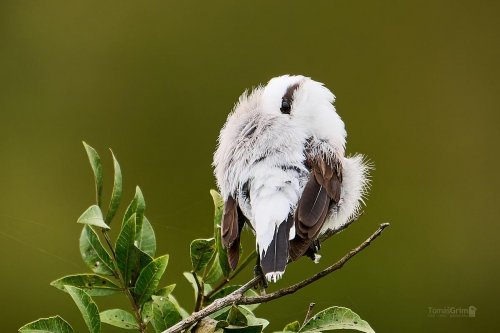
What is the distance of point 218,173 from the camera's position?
1.12m

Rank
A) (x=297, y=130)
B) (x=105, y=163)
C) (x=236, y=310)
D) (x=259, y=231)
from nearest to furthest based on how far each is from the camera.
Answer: (x=236, y=310) < (x=259, y=231) < (x=297, y=130) < (x=105, y=163)

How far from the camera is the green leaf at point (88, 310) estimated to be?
87 centimetres

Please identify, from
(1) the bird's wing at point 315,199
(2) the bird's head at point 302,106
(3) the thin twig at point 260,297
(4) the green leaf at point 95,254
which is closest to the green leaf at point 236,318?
(3) the thin twig at point 260,297

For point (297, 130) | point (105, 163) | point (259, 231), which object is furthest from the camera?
point (105, 163)

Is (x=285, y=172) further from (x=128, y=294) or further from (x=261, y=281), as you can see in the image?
(x=128, y=294)

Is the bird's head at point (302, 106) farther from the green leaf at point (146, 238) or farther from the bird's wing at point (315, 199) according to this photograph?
the green leaf at point (146, 238)

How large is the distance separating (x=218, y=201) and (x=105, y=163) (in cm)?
117

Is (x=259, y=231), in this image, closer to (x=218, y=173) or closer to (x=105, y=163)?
(x=218, y=173)

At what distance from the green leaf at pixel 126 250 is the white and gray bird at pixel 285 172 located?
130mm

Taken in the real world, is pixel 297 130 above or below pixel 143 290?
above

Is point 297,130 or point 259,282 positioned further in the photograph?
point 297,130

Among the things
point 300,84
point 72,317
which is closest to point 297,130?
point 300,84

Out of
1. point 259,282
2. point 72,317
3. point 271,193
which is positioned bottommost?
point 72,317

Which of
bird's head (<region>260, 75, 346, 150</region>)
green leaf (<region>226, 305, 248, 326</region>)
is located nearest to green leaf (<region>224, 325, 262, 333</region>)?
green leaf (<region>226, 305, 248, 326</region>)
